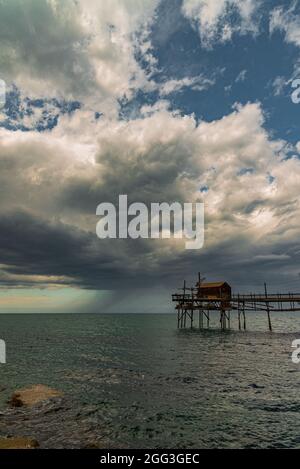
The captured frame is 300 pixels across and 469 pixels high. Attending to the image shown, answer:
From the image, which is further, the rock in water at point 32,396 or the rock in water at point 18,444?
the rock in water at point 32,396

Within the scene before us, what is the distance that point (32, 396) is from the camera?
765 inches

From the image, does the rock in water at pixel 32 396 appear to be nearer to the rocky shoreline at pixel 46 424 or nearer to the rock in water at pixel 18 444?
the rocky shoreline at pixel 46 424

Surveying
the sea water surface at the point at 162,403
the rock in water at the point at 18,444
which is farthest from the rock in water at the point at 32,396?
the rock in water at the point at 18,444

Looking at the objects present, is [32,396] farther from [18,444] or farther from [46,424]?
[18,444]

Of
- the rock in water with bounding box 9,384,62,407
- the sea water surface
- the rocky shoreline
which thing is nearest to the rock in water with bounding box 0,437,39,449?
the rocky shoreline

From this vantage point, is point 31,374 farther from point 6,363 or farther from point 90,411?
point 90,411

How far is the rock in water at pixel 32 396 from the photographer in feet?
60.3

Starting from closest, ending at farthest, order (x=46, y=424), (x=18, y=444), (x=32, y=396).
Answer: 1. (x=18, y=444)
2. (x=46, y=424)
3. (x=32, y=396)

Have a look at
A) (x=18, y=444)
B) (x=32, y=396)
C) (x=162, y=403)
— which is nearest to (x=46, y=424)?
(x=18, y=444)

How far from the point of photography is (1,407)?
1809 centimetres

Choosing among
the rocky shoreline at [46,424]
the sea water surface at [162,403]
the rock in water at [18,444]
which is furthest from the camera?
the sea water surface at [162,403]

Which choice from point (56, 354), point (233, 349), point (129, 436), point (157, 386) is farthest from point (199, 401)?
point (56, 354)

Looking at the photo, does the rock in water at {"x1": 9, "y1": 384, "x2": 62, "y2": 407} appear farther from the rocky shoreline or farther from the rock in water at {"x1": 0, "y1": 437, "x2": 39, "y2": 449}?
the rock in water at {"x1": 0, "y1": 437, "x2": 39, "y2": 449}

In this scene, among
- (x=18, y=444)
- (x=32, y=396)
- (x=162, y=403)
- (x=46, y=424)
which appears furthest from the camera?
(x=32, y=396)
